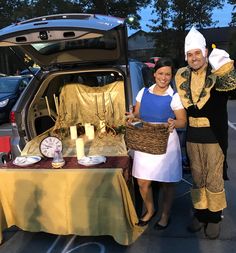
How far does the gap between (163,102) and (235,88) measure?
73cm

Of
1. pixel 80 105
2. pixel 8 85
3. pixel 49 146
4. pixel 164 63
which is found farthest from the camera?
pixel 8 85

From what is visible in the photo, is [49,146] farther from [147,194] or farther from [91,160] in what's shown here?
[147,194]

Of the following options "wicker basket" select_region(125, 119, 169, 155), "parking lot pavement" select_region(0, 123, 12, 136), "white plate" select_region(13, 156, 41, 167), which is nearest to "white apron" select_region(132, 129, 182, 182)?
"wicker basket" select_region(125, 119, 169, 155)

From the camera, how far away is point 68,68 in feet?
18.6

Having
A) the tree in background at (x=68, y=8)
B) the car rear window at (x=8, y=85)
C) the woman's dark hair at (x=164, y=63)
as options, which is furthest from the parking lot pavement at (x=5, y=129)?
the tree in background at (x=68, y=8)

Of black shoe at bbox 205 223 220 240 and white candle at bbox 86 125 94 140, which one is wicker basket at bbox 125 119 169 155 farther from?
white candle at bbox 86 125 94 140

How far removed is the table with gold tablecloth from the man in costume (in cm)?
71

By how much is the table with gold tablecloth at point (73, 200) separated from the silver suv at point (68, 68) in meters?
1.14

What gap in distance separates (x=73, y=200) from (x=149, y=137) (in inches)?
36.3

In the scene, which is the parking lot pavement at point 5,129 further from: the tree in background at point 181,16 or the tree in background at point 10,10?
the tree in background at point 181,16

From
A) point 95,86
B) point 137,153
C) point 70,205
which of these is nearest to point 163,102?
point 137,153

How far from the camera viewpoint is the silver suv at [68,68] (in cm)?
404

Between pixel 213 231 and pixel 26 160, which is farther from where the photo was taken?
pixel 26 160

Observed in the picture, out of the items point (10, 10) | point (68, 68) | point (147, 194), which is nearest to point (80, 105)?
point (68, 68)
